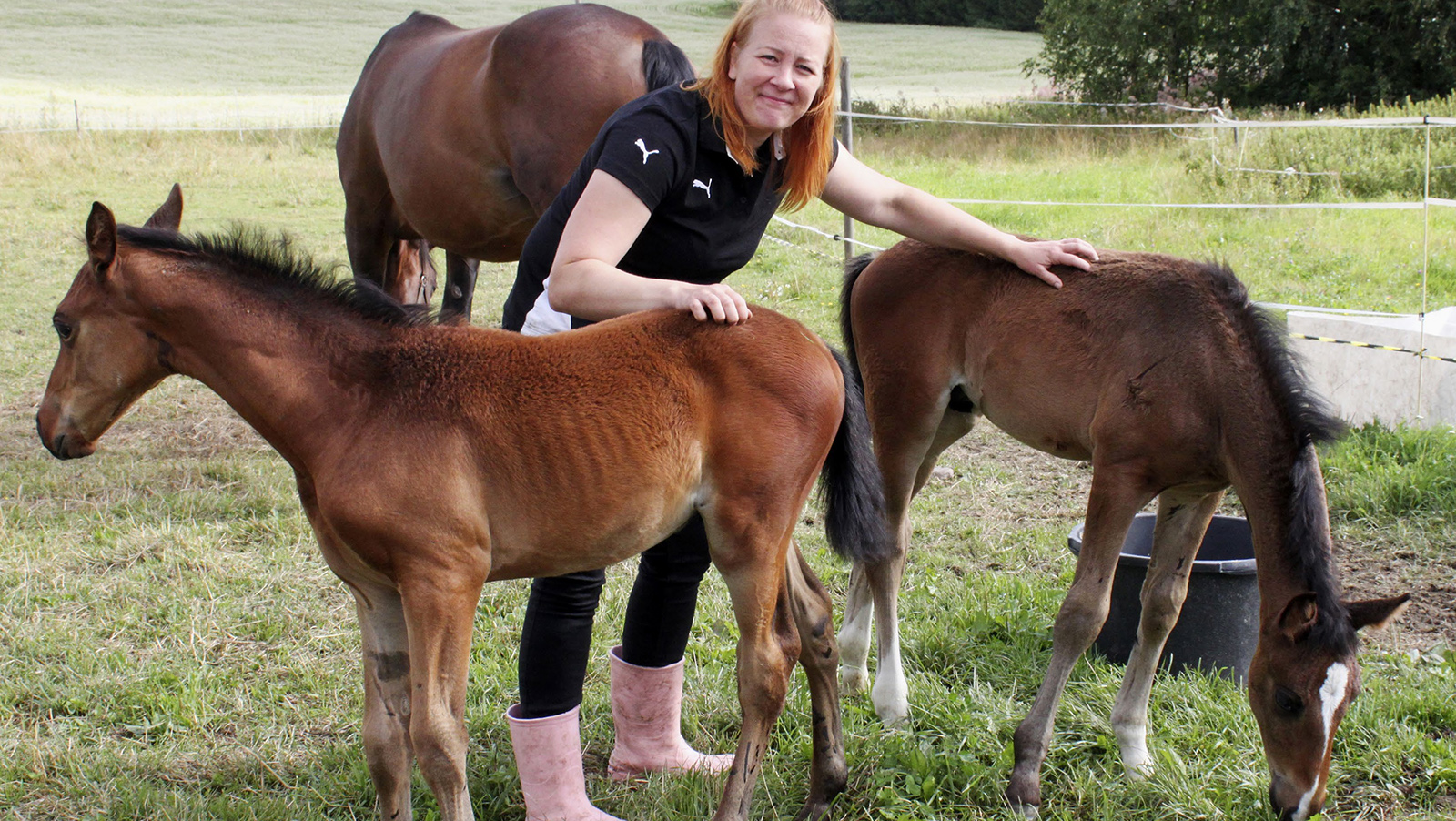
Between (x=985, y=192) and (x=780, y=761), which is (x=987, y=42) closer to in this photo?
(x=985, y=192)

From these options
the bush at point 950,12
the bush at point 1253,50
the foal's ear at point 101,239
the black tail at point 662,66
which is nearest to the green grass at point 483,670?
the foal's ear at point 101,239

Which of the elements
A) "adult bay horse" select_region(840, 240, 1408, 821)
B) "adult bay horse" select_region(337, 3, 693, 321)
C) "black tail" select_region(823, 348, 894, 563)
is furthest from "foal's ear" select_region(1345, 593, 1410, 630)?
"adult bay horse" select_region(337, 3, 693, 321)

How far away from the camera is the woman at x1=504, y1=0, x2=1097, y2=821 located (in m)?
2.21

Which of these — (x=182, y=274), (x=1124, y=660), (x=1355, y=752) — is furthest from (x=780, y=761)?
(x=182, y=274)

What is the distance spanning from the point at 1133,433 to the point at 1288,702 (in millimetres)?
670

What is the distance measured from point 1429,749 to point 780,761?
5.27ft

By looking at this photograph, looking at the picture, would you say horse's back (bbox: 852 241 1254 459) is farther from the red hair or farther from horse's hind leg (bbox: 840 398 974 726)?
the red hair

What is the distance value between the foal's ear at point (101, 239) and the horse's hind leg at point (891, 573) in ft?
6.46

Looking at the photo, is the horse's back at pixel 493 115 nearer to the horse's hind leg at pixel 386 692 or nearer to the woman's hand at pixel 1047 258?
the woman's hand at pixel 1047 258

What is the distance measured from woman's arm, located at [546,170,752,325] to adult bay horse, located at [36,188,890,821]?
0.05 m

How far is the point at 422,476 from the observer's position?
2.04 metres

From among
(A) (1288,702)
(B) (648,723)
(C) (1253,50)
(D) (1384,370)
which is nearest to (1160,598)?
(A) (1288,702)

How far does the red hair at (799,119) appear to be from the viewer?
2.29m

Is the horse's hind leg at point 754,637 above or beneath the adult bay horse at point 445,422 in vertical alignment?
beneath
